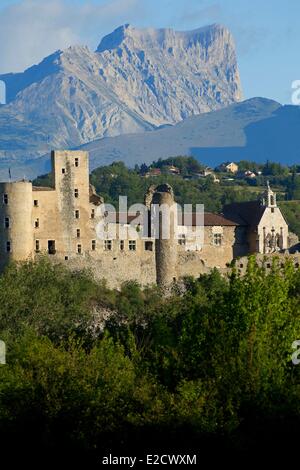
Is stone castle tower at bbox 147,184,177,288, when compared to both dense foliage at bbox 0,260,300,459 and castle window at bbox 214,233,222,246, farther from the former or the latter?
dense foliage at bbox 0,260,300,459

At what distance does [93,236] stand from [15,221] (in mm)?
5686

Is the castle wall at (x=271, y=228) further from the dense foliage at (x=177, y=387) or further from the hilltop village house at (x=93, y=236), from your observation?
the dense foliage at (x=177, y=387)

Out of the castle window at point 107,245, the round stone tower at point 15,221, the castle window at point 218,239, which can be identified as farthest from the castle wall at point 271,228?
the round stone tower at point 15,221

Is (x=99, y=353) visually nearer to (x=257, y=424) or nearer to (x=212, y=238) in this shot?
(x=257, y=424)

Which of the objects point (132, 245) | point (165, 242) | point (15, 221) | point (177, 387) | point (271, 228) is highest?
point (15, 221)

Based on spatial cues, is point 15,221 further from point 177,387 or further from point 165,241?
point 177,387

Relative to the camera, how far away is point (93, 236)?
8481 cm

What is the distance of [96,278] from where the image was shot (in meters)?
84.8

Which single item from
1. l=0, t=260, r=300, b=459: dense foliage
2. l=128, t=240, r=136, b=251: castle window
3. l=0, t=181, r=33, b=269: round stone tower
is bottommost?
l=0, t=260, r=300, b=459: dense foliage

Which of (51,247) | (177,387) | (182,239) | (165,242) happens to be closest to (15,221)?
(51,247)

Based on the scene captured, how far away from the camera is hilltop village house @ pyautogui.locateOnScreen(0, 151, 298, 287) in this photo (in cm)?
8194

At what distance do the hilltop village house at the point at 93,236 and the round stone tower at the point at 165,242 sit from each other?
0.22 feet

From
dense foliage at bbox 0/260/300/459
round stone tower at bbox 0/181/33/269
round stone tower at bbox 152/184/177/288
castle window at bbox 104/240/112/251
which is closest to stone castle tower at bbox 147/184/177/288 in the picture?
round stone tower at bbox 152/184/177/288

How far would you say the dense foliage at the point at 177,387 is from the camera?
46.8m
